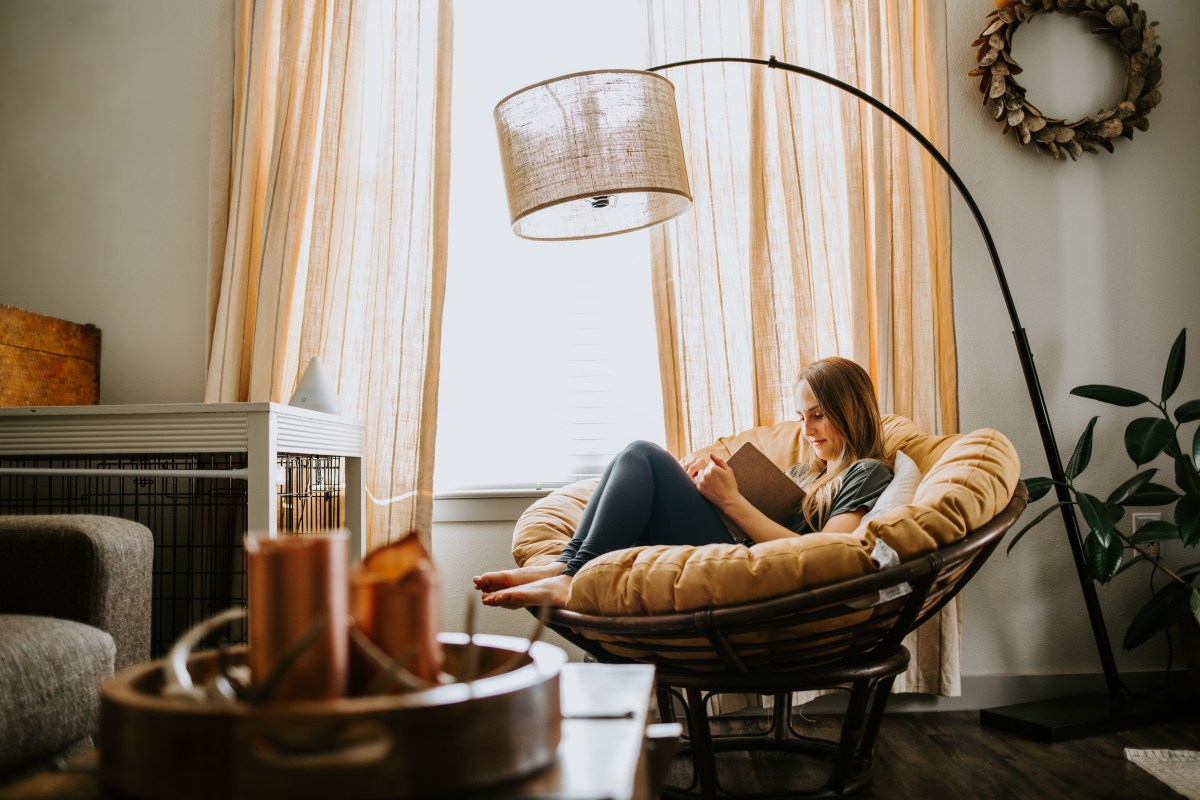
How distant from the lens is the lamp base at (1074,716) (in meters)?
2.19

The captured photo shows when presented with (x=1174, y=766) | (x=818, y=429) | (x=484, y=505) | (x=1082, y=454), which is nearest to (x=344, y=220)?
(x=484, y=505)

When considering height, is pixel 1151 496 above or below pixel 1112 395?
below

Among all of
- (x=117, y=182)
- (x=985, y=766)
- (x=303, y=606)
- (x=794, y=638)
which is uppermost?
(x=117, y=182)

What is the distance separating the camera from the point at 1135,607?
2.57 meters

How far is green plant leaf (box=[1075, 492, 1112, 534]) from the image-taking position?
86.7 inches

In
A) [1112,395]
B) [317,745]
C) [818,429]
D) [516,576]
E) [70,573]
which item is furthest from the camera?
[1112,395]

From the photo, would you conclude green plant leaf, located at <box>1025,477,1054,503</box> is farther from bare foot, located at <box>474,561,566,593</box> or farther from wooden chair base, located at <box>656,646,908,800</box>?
bare foot, located at <box>474,561,566,593</box>

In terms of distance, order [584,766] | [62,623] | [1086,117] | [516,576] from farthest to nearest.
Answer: [1086,117]
[516,576]
[62,623]
[584,766]

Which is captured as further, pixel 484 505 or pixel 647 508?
pixel 484 505

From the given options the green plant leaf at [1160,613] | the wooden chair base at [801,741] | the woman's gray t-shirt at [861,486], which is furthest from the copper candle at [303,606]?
the green plant leaf at [1160,613]

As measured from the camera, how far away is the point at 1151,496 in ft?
7.73

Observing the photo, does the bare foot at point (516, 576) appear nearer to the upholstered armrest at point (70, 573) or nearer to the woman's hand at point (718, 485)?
the woman's hand at point (718, 485)

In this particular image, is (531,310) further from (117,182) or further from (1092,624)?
(1092,624)

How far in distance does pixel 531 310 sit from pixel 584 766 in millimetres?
2196
